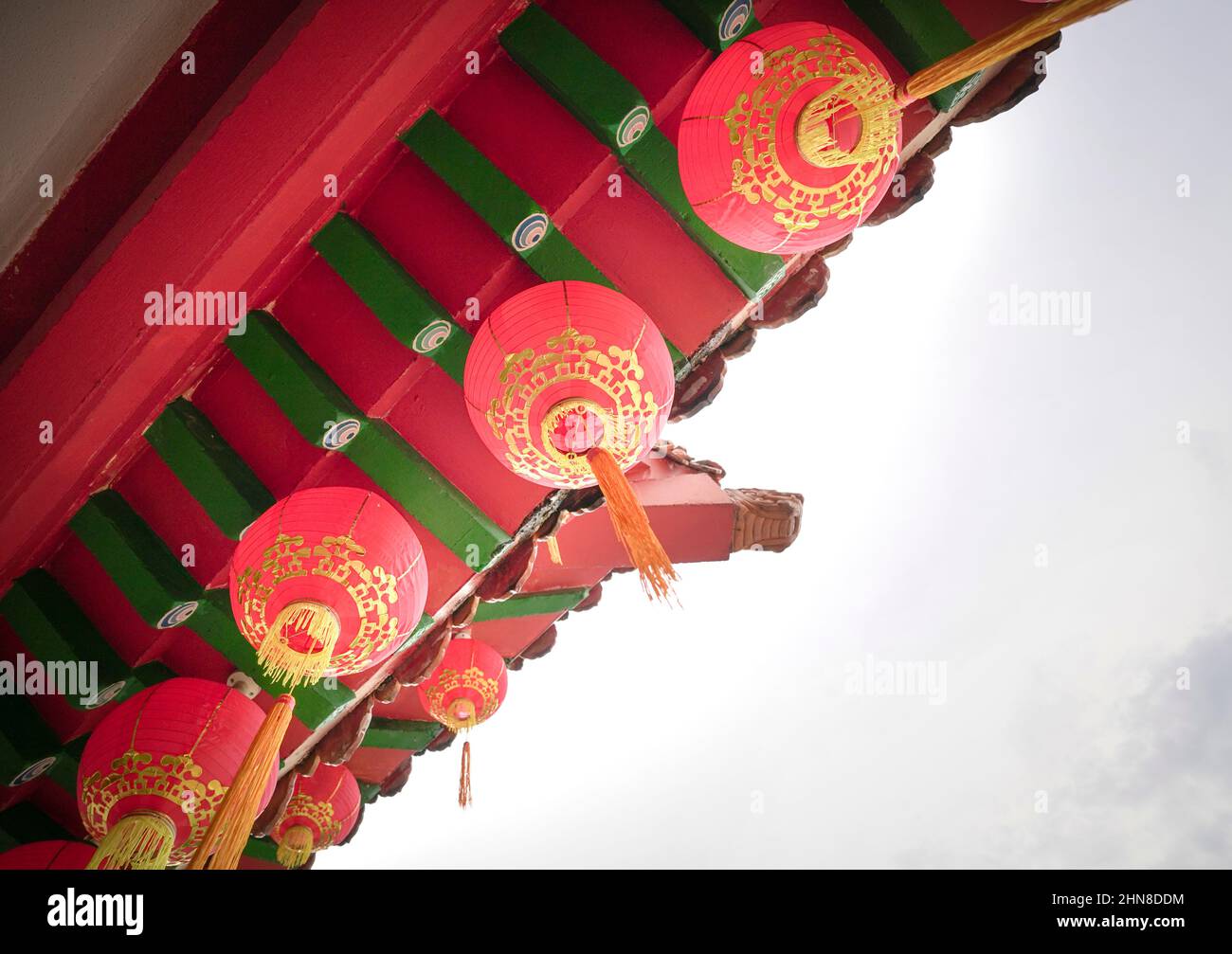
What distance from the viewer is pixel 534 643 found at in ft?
16.6

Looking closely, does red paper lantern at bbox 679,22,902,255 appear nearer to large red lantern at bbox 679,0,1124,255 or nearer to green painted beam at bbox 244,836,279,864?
large red lantern at bbox 679,0,1124,255

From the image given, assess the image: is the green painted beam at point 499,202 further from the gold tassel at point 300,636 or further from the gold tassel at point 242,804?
the gold tassel at point 242,804

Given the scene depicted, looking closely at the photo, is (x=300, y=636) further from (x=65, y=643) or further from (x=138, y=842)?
(x=65, y=643)

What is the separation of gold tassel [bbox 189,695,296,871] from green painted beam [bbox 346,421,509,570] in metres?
0.85

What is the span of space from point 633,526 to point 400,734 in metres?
2.55

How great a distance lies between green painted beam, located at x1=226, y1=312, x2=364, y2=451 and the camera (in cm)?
347

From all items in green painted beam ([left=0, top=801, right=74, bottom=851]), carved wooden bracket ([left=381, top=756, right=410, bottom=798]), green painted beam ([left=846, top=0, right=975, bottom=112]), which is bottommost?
green painted beam ([left=0, top=801, right=74, bottom=851])

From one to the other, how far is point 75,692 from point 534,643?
2.12m

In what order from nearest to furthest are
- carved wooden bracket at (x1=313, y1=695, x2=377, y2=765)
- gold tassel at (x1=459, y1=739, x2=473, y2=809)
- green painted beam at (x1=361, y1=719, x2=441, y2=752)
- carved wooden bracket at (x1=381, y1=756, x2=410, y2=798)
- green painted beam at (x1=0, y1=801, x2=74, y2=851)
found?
green painted beam at (x1=0, y1=801, x2=74, y2=851) < carved wooden bracket at (x1=313, y1=695, x2=377, y2=765) < gold tassel at (x1=459, y1=739, x2=473, y2=809) < green painted beam at (x1=361, y1=719, x2=441, y2=752) < carved wooden bracket at (x1=381, y1=756, x2=410, y2=798)

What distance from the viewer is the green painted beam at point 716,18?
3.32 meters

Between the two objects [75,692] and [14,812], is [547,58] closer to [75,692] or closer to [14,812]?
[75,692]

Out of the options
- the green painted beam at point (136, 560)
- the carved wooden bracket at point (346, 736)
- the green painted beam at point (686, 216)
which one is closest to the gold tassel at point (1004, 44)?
the green painted beam at point (686, 216)

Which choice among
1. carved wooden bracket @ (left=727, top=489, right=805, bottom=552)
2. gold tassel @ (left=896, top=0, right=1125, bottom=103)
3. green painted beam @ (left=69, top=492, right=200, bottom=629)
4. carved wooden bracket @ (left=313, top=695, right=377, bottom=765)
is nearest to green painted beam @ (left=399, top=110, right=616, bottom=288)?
gold tassel @ (left=896, top=0, right=1125, bottom=103)

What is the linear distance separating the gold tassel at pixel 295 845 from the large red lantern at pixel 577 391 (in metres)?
2.48
